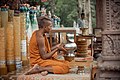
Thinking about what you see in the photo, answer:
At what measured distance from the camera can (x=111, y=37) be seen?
17.4ft

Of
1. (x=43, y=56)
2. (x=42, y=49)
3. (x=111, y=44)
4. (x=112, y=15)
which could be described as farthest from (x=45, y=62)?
(x=112, y=15)

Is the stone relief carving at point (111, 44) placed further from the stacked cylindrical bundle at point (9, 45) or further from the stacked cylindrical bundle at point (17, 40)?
the stacked cylindrical bundle at point (17, 40)

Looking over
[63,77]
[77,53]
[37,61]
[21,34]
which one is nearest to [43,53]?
[37,61]

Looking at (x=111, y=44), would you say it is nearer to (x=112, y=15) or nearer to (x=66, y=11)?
(x=112, y=15)

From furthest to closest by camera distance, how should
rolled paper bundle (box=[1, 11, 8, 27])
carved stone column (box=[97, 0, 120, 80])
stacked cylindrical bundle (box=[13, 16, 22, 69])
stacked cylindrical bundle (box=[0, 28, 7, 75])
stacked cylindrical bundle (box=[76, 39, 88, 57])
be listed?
1. stacked cylindrical bundle (box=[76, 39, 88, 57])
2. stacked cylindrical bundle (box=[13, 16, 22, 69])
3. rolled paper bundle (box=[1, 11, 8, 27])
4. stacked cylindrical bundle (box=[0, 28, 7, 75])
5. carved stone column (box=[97, 0, 120, 80])

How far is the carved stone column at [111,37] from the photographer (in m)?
5.23

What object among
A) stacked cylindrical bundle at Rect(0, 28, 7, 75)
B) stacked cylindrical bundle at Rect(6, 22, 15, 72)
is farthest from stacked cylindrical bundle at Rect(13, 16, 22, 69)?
stacked cylindrical bundle at Rect(0, 28, 7, 75)

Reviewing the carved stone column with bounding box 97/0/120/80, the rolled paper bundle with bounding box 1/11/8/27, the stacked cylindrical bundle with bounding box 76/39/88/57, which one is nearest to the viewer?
the carved stone column with bounding box 97/0/120/80

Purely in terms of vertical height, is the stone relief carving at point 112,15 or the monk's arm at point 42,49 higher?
the stone relief carving at point 112,15

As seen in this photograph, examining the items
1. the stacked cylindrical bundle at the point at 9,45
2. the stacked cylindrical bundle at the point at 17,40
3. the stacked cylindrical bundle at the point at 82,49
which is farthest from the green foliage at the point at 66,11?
the stacked cylindrical bundle at the point at 9,45

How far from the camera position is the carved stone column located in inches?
206

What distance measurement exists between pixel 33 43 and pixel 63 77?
873mm

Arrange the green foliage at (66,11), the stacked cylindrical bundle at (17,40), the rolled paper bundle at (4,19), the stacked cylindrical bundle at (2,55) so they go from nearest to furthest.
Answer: the stacked cylindrical bundle at (2,55) < the rolled paper bundle at (4,19) < the stacked cylindrical bundle at (17,40) < the green foliage at (66,11)

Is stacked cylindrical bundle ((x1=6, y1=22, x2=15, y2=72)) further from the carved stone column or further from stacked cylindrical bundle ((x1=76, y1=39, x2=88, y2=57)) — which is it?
the carved stone column
